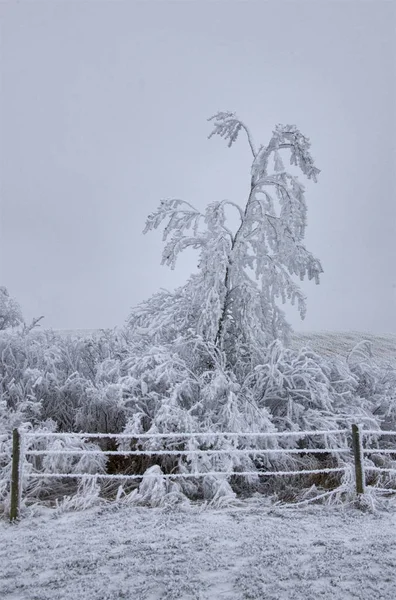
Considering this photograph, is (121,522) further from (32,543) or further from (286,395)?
(286,395)

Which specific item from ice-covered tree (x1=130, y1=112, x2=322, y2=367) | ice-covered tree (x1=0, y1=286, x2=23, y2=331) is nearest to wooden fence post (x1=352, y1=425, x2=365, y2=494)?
ice-covered tree (x1=130, y1=112, x2=322, y2=367)

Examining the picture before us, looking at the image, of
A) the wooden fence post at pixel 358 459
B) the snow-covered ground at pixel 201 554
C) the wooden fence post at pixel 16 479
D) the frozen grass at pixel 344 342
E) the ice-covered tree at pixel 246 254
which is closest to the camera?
the snow-covered ground at pixel 201 554

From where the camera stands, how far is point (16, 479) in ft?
21.7

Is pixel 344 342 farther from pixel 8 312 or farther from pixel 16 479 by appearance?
pixel 16 479

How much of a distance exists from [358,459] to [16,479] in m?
4.98

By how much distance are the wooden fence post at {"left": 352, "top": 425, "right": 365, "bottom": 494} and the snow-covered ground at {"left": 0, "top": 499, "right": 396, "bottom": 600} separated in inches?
17.3

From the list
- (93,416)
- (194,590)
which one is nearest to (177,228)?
(93,416)

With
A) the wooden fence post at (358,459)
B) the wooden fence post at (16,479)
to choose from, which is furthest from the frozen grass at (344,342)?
the wooden fence post at (16,479)

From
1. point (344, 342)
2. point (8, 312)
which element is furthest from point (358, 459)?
point (344, 342)

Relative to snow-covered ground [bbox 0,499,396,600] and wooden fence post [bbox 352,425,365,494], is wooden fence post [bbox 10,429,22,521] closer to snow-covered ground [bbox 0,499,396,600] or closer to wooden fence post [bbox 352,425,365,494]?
snow-covered ground [bbox 0,499,396,600]

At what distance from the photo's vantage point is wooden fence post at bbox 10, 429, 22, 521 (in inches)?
260

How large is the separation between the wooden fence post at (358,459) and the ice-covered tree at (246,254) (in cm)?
A: 340

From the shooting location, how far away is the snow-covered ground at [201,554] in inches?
176

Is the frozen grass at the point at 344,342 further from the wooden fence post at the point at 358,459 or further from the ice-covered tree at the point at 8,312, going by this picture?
the wooden fence post at the point at 358,459
